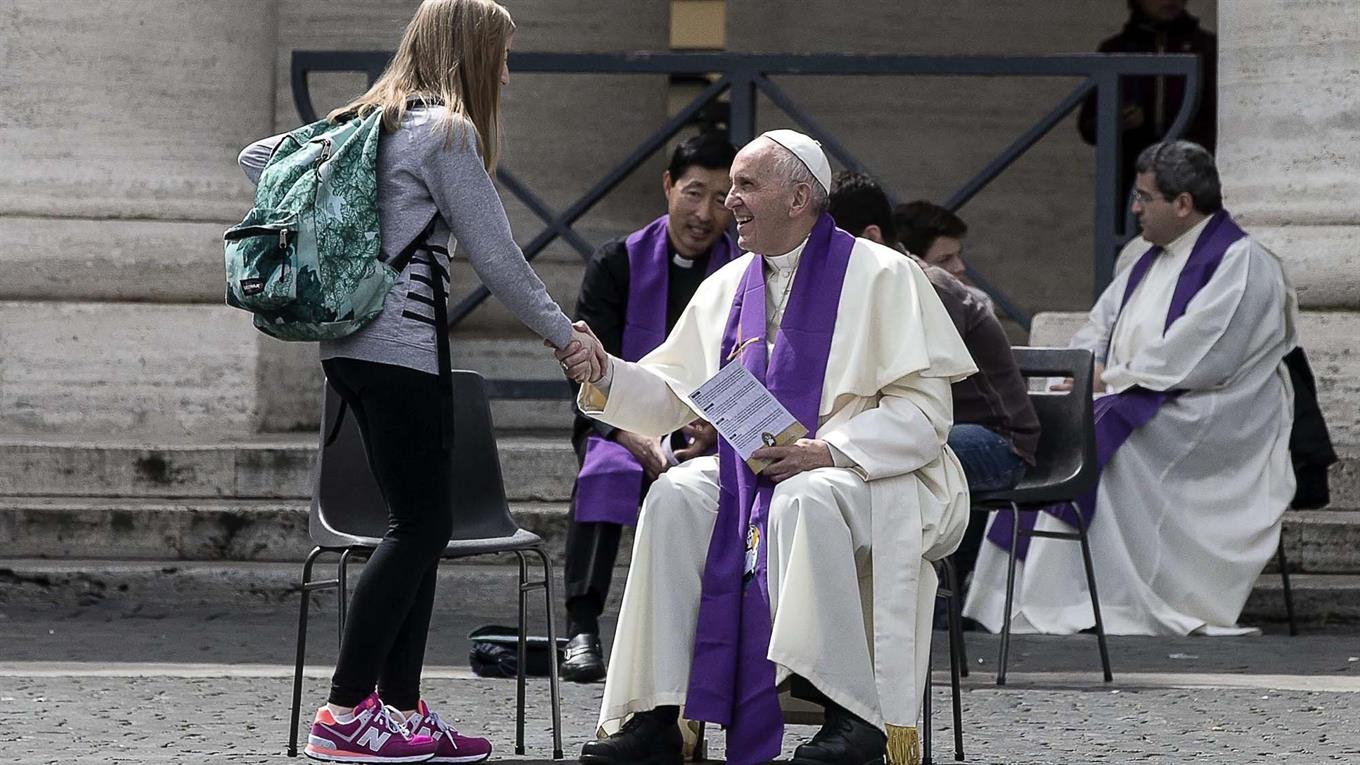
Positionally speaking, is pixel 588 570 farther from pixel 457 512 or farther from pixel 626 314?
pixel 457 512

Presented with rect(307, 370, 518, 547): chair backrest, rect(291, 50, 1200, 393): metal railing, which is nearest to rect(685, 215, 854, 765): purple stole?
rect(307, 370, 518, 547): chair backrest

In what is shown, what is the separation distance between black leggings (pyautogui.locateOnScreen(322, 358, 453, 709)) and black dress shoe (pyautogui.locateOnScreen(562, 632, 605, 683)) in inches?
57.7

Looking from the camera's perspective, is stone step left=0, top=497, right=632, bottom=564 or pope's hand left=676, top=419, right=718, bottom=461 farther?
stone step left=0, top=497, right=632, bottom=564

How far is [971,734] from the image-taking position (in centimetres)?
547

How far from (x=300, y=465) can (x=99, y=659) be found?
185 cm

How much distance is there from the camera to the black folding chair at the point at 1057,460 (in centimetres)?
632

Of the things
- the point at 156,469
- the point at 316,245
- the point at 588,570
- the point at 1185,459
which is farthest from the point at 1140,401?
the point at 316,245

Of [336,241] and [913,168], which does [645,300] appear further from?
[913,168]

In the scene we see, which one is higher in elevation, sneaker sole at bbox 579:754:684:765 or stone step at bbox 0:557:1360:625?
stone step at bbox 0:557:1360:625

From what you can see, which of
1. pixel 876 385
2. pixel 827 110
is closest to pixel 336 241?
pixel 876 385

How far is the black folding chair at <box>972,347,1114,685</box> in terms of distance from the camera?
6.32 meters

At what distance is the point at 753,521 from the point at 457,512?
96 centimetres

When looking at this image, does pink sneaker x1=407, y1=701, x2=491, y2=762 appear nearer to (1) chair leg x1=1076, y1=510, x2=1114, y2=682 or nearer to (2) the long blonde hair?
(2) the long blonde hair

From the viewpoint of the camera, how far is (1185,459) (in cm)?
759
